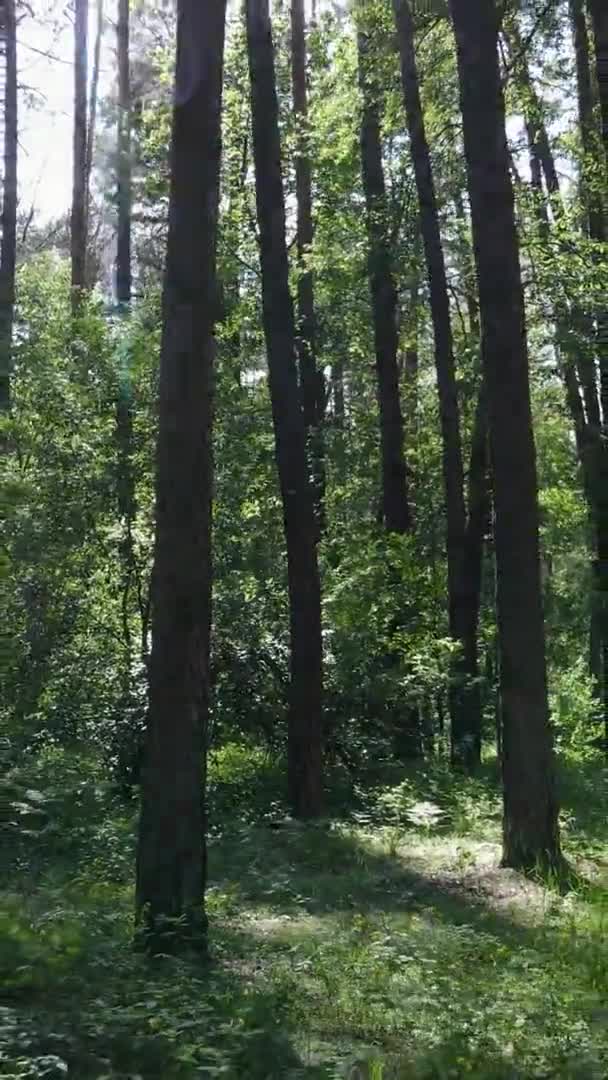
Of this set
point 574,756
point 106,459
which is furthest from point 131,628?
point 574,756

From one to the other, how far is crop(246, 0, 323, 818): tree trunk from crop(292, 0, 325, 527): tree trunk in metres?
8.14

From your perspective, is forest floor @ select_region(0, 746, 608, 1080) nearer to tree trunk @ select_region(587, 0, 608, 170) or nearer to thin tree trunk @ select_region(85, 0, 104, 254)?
tree trunk @ select_region(587, 0, 608, 170)

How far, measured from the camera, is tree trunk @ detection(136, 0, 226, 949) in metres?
6.93

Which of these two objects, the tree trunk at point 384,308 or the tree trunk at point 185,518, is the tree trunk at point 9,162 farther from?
the tree trunk at point 185,518

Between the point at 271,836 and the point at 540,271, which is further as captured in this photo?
the point at 540,271

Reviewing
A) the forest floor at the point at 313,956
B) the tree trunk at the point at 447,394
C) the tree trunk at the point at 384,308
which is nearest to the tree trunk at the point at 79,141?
the tree trunk at the point at 384,308

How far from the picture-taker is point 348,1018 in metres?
5.55

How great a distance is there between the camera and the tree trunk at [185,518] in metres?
6.93

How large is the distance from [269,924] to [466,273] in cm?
1390

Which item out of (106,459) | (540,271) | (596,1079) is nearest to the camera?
(596,1079)

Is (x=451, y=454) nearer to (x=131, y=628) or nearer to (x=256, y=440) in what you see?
(x=256, y=440)

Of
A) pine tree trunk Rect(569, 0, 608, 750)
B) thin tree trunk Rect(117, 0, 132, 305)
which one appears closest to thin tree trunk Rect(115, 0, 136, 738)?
Answer: thin tree trunk Rect(117, 0, 132, 305)

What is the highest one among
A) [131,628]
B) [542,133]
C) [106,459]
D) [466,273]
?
[542,133]

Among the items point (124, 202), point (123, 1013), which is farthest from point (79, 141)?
point (123, 1013)
